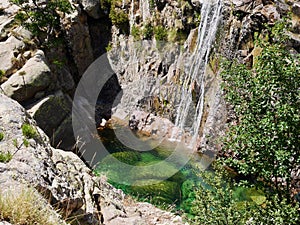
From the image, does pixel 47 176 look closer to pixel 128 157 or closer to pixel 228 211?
pixel 228 211

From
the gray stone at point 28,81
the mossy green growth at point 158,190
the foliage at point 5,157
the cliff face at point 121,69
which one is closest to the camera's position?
the foliage at point 5,157

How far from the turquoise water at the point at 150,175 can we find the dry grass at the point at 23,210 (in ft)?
27.4

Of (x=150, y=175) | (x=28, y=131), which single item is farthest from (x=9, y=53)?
(x=28, y=131)

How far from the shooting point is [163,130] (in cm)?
1877

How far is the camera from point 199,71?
1769 centimetres

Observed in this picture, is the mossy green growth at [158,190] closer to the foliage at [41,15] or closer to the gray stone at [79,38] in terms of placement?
the foliage at [41,15]

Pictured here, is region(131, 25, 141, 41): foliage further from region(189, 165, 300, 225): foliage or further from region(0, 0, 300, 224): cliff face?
region(189, 165, 300, 225): foliage

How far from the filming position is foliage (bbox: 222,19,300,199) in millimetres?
6512

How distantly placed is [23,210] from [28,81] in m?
11.7

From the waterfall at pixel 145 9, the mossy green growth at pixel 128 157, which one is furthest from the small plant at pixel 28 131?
the waterfall at pixel 145 9

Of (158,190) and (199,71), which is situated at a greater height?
(199,71)

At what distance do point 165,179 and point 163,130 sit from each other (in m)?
4.93

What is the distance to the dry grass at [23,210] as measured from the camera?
3561mm

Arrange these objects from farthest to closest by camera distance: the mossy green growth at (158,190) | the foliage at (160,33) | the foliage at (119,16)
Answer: the foliage at (119,16)
the foliage at (160,33)
the mossy green growth at (158,190)
